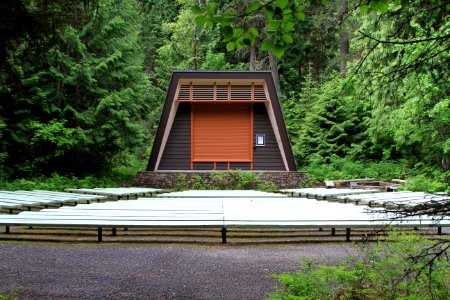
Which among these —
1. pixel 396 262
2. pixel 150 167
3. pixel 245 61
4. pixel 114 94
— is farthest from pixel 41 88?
pixel 245 61

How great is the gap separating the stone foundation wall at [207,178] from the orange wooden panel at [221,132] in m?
2.21

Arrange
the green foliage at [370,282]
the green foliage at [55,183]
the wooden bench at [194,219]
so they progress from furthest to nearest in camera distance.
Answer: the green foliage at [55,183] → the wooden bench at [194,219] → the green foliage at [370,282]

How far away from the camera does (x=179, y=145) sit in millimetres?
20406

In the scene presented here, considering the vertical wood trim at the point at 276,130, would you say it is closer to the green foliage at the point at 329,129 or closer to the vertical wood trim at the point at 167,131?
the vertical wood trim at the point at 167,131

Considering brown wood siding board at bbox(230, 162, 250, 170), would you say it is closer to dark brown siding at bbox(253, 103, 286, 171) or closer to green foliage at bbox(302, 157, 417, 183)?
dark brown siding at bbox(253, 103, 286, 171)

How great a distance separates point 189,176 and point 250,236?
1092 centimetres

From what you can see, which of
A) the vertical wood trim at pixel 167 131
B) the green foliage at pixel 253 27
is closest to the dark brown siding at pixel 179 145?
the vertical wood trim at pixel 167 131

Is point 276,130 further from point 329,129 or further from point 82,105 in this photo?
point 82,105

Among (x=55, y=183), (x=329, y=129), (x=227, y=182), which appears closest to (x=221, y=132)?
(x=227, y=182)

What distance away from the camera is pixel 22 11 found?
4.64 meters

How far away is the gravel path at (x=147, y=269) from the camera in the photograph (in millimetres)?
4008

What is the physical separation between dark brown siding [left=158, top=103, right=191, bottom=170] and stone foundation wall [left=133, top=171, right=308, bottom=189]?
212 cm

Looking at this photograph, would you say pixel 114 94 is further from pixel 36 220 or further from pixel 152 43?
pixel 152 43

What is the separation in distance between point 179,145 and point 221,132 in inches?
86.1
